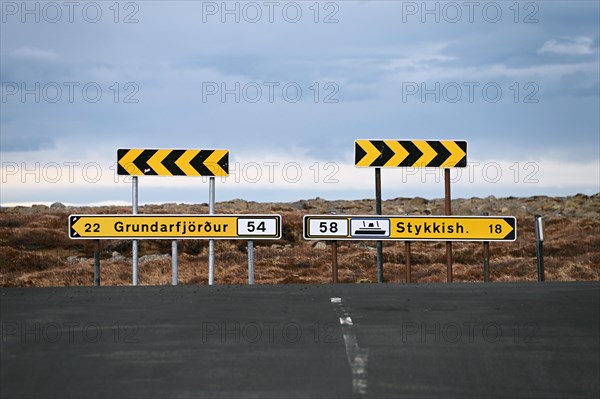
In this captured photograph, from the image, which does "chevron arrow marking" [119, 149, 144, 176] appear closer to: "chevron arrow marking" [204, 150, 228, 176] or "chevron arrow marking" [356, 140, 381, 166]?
"chevron arrow marking" [204, 150, 228, 176]

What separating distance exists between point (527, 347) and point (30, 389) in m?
5.35

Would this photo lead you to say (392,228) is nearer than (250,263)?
Yes

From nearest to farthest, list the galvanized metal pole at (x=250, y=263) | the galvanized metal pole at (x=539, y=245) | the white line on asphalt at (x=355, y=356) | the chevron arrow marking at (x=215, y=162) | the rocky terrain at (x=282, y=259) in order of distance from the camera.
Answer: the white line on asphalt at (x=355, y=356)
the galvanized metal pole at (x=539, y=245)
the galvanized metal pole at (x=250, y=263)
the chevron arrow marking at (x=215, y=162)
the rocky terrain at (x=282, y=259)

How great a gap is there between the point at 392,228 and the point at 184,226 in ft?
15.9

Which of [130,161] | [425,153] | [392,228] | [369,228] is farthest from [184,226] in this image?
[425,153]

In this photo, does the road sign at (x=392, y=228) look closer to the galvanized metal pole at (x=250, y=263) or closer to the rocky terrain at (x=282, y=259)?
the galvanized metal pole at (x=250, y=263)

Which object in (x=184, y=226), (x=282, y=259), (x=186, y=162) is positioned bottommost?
(x=282, y=259)

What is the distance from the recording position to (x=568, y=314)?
11.5 meters

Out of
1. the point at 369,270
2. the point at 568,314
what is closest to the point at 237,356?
the point at 568,314

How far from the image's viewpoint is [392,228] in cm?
1934

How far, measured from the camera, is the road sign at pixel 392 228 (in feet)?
62.8

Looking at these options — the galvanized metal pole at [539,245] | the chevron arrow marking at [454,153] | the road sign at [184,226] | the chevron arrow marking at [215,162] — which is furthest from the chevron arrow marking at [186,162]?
the galvanized metal pole at [539,245]

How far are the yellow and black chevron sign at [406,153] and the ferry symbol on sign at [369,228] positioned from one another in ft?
5.17

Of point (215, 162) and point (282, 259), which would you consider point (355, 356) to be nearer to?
point (215, 162)
